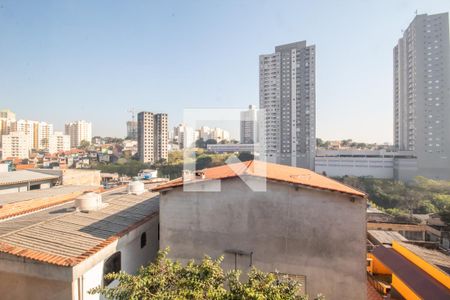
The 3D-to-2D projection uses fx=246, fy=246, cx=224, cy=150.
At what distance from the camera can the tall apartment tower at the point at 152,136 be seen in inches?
2798

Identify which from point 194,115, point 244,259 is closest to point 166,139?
point 194,115

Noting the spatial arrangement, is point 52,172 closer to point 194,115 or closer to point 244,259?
point 194,115

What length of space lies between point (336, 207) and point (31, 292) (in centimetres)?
846

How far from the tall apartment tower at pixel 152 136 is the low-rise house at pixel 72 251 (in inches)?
2525

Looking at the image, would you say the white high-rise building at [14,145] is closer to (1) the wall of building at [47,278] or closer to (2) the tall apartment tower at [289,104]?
(2) the tall apartment tower at [289,104]

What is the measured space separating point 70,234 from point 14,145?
334 ft

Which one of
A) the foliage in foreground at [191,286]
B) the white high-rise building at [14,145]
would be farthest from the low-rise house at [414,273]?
the white high-rise building at [14,145]

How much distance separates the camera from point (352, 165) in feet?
193

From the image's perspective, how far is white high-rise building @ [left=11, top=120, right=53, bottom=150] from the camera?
327 feet

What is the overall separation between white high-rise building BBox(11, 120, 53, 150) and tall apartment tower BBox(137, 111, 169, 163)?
61.4m

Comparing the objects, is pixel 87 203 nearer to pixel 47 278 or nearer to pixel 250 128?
pixel 47 278

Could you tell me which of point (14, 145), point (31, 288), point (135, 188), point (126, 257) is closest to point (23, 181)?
point (135, 188)

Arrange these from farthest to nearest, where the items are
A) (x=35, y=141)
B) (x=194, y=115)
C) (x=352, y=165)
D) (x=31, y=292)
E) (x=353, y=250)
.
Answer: (x=35, y=141), (x=352, y=165), (x=194, y=115), (x=353, y=250), (x=31, y=292)

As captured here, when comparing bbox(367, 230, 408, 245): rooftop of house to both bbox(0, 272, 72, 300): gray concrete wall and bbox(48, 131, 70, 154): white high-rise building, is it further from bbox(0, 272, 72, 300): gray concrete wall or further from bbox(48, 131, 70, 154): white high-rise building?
bbox(48, 131, 70, 154): white high-rise building
